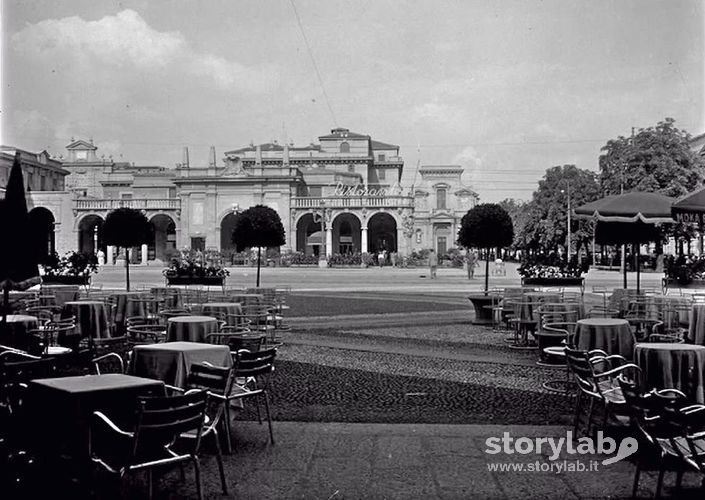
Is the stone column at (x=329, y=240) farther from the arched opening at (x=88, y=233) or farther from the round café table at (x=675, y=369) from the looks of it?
the round café table at (x=675, y=369)

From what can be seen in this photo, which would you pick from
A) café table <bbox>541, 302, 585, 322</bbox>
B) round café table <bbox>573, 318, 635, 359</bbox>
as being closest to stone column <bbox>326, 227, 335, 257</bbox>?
café table <bbox>541, 302, 585, 322</bbox>

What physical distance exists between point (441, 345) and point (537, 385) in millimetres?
3483

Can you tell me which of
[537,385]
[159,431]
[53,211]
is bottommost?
[537,385]

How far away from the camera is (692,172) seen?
40.7 metres

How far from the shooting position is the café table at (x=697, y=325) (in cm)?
1001

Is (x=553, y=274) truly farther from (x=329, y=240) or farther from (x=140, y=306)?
(x=329, y=240)

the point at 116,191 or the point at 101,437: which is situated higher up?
the point at 116,191

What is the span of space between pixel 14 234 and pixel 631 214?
34.1ft

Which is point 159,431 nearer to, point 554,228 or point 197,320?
point 197,320

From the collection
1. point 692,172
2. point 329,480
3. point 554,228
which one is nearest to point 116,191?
point 554,228

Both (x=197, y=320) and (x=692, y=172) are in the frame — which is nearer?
(x=197, y=320)

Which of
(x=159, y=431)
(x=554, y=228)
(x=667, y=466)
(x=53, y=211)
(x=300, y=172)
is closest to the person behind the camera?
(x=159, y=431)

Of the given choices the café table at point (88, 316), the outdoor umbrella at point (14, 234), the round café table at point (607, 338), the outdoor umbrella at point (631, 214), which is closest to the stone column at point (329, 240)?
the outdoor umbrella at point (631, 214)

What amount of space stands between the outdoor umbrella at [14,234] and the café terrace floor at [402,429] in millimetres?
2014
